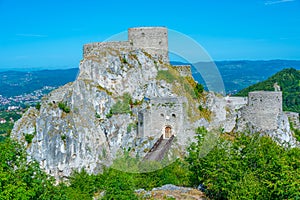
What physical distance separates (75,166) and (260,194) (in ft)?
71.3

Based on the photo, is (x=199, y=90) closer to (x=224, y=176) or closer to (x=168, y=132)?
(x=168, y=132)

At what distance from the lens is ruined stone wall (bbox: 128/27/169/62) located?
32344mm

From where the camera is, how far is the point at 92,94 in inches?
1227

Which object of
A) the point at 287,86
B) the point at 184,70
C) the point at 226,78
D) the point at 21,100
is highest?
the point at 184,70

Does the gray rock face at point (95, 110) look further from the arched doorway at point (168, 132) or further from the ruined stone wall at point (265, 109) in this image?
the ruined stone wall at point (265, 109)

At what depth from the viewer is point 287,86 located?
7156cm

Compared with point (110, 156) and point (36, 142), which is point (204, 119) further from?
point (36, 142)

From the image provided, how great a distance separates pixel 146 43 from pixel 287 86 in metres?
46.0

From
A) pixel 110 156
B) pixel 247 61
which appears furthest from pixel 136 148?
pixel 247 61

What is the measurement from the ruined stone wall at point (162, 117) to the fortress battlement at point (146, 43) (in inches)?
263

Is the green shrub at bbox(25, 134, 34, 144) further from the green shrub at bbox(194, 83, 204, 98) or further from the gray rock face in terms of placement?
the green shrub at bbox(194, 83, 204, 98)

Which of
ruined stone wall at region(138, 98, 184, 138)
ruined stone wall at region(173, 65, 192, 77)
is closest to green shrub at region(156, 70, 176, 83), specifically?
ruined stone wall at region(173, 65, 192, 77)

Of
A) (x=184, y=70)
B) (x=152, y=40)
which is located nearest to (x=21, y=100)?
(x=152, y=40)

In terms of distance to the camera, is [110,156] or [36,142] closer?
[110,156]
